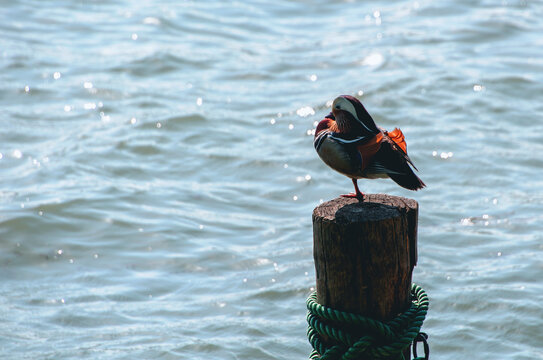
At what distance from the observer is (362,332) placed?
4.12m

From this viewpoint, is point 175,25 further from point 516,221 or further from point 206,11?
point 516,221

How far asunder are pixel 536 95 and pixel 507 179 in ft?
9.89

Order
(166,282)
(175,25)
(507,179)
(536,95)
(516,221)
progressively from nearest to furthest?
1. (166,282)
2. (516,221)
3. (507,179)
4. (536,95)
5. (175,25)

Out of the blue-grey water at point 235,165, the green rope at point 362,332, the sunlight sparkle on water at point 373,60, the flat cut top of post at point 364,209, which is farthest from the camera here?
the sunlight sparkle on water at point 373,60

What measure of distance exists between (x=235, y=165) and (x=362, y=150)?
6.44m

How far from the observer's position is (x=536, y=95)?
1256 cm

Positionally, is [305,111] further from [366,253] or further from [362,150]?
[366,253]

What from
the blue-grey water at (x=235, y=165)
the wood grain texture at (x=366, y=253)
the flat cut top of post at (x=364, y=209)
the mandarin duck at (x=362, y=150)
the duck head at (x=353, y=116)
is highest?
the duck head at (x=353, y=116)

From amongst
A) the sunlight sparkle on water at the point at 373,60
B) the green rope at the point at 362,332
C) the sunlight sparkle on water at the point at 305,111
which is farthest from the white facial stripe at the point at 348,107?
the sunlight sparkle on water at the point at 373,60

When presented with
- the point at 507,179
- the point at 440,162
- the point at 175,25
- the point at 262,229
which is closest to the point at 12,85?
the point at 175,25

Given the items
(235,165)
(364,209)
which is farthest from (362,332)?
(235,165)

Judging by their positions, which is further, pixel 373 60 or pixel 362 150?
pixel 373 60

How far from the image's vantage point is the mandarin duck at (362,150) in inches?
168

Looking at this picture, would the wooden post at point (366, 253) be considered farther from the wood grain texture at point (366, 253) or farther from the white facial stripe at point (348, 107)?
the white facial stripe at point (348, 107)
